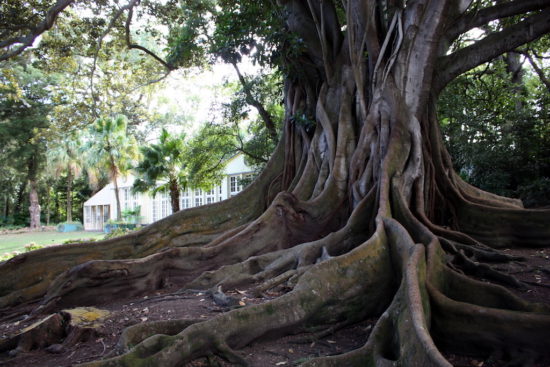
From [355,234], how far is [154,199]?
27872 millimetres

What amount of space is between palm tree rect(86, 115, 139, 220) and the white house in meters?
2.03

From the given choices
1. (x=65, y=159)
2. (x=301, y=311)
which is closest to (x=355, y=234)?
(x=301, y=311)

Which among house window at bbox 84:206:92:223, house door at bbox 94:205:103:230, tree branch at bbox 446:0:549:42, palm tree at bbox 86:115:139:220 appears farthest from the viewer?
house window at bbox 84:206:92:223

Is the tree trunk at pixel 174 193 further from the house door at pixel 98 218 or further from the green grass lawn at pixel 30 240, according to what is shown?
the house door at pixel 98 218

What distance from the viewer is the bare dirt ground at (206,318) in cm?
329

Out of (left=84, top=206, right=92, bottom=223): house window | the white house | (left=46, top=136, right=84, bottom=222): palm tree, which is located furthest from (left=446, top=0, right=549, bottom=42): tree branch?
(left=84, top=206, right=92, bottom=223): house window

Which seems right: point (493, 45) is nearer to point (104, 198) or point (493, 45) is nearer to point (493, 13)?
point (493, 13)

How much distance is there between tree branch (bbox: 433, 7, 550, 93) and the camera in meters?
6.39

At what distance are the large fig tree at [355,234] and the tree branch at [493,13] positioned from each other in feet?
0.08

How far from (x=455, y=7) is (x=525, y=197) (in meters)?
6.23

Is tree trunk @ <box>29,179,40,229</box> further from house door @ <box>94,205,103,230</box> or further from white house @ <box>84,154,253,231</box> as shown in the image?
house door @ <box>94,205,103,230</box>

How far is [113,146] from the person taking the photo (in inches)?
1088

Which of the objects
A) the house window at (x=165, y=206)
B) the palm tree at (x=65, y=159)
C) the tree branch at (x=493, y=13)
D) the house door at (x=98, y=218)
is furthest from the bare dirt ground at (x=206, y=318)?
the house door at (x=98, y=218)

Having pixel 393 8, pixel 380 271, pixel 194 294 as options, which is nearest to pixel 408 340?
pixel 380 271
